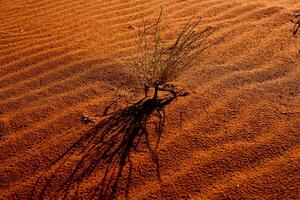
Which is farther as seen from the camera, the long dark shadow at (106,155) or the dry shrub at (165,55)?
the dry shrub at (165,55)

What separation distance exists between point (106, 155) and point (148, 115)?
1.44 ft

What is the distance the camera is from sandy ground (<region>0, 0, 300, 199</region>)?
80.4 inches

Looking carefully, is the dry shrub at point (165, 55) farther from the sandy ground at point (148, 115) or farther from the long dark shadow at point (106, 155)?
the long dark shadow at point (106, 155)

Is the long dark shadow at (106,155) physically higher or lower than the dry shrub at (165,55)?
lower

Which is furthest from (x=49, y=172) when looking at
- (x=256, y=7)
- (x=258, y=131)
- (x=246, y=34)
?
(x=256, y=7)

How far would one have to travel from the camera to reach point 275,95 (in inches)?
101

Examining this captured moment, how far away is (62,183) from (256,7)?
101 inches

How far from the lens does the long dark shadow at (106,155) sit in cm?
203

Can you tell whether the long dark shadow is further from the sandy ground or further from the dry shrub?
the dry shrub

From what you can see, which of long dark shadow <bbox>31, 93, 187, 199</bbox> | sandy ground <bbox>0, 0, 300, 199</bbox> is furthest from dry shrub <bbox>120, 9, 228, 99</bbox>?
long dark shadow <bbox>31, 93, 187, 199</bbox>

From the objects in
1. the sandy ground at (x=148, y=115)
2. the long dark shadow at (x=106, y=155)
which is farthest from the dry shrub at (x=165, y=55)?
the long dark shadow at (x=106, y=155)

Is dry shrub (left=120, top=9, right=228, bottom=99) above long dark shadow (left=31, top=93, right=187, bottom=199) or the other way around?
above

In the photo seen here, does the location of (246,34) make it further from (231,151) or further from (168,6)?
(231,151)

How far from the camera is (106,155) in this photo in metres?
2.21
